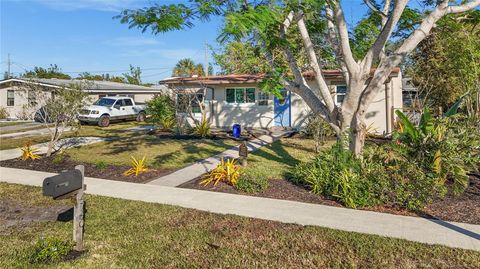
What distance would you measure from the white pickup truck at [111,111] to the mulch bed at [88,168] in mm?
11047

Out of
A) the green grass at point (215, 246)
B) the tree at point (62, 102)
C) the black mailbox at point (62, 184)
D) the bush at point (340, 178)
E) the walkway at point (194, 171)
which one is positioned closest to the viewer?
the black mailbox at point (62, 184)

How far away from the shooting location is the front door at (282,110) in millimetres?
20483

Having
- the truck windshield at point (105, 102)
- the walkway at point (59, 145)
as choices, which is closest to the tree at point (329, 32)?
the walkway at point (59, 145)

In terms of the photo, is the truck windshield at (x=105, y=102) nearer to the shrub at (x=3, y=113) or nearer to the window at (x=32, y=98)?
the shrub at (x=3, y=113)

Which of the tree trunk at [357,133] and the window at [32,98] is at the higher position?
the window at [32,98]

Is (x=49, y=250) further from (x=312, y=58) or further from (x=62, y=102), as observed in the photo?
(x=62, y=102)

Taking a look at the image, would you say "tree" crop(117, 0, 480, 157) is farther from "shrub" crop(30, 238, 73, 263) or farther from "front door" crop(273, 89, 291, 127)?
"front door" crop(273, 89, 291, 127)

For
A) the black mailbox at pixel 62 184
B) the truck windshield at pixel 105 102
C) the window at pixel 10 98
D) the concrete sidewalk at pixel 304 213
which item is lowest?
the concrete sidewalk at pixel 304 213

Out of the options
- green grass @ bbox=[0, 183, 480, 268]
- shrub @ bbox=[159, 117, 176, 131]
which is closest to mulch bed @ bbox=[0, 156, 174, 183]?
green grass @ bbox=[0, 183, 480, 268]

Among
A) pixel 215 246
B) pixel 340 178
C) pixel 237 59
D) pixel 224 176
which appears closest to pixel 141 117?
pixel 237 59

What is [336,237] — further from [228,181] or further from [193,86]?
[193,86]

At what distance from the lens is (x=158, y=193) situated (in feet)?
25.1

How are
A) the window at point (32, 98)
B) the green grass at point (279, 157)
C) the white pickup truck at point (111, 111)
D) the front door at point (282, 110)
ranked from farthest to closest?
the white pickup truck at point (111, 111), the front door at point (282, 110), the window at point (32, 98), the green grass at point (279, 157)

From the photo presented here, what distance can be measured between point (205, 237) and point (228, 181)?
325 cm
